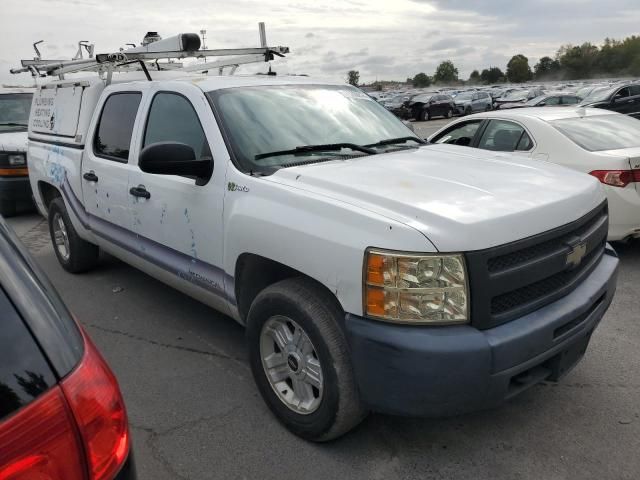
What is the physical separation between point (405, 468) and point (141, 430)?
142 centimetres

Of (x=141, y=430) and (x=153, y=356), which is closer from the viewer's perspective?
(x=141, y=430)

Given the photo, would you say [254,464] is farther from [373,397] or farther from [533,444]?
[533,444]

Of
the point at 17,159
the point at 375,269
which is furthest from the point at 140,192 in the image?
the point at 17,159

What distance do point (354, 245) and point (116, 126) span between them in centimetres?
293

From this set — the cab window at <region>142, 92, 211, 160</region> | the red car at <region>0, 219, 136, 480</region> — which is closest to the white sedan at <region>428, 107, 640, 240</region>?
the cab window at <region>142, 92, 211, 160</region>

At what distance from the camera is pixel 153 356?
392 centimetres

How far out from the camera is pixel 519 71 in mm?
120625

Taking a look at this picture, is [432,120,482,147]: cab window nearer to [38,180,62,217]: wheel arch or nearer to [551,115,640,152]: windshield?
[551,115,640,152]: windshield

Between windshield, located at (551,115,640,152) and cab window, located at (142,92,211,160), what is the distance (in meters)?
4.01

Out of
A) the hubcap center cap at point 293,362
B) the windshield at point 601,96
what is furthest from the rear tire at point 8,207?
the windshield at point 601,96

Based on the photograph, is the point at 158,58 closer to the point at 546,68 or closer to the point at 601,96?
the point at 601,96

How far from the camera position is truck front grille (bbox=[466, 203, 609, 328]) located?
2326mm

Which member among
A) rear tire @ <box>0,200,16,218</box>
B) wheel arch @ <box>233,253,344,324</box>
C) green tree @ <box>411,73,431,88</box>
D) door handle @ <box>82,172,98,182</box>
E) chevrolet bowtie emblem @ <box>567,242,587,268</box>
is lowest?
rear tire @ <box>0,200,16,218</box>

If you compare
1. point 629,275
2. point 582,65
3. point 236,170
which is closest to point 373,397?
point 236,170
